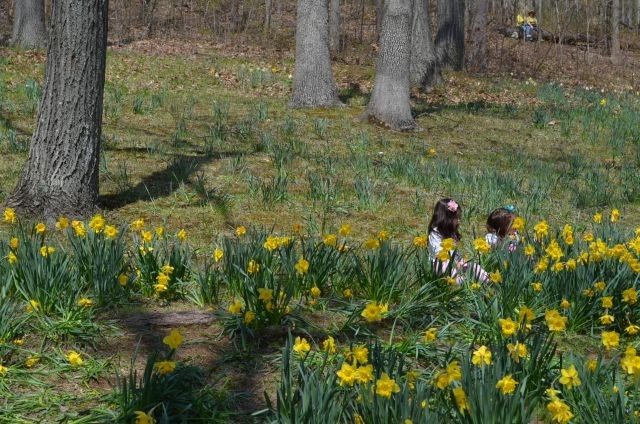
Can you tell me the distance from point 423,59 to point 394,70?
15.4 ft

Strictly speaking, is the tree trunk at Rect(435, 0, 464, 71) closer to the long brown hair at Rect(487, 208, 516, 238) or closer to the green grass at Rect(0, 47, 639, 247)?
the green grass at Rect(0, 47, 639, 247)

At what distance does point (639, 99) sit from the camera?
16.4 meters

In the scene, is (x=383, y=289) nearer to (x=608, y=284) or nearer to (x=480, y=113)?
(x=608, y=284)

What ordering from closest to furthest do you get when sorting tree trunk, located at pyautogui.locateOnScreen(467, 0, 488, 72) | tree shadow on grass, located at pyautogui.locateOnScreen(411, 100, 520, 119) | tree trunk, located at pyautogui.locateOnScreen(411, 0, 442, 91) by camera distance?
tree shadow on grass, located at pyautogui.locateOnScreen(411, 100, 520, 119) → tree trunk, located at pyautogui.locateOnScreen(411, 0, 442, 91) → tree trunk, located at pyautogui.locateOnScreen(467, 0, 488, 72)

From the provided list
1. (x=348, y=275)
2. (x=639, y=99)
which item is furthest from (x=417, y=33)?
(x=348, y=275)

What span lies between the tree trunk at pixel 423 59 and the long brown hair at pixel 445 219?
9357 millimetres

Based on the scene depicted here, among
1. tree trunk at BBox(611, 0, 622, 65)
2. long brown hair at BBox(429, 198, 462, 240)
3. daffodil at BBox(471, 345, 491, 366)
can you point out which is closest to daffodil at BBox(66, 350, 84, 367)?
daffodil at BBox(471, 345, 491, 366)

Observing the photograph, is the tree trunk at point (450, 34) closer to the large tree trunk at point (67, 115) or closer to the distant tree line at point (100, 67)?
the distant tree line at point (100, 67)

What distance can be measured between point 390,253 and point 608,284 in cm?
97

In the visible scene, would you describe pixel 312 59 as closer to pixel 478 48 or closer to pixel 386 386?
pixel 478 48

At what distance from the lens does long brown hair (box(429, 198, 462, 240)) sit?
196 inches

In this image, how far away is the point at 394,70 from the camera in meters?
9.97

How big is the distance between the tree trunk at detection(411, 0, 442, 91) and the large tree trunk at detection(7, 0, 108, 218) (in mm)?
9300

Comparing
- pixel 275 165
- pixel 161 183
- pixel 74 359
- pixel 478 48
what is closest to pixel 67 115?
pixel 161 183
